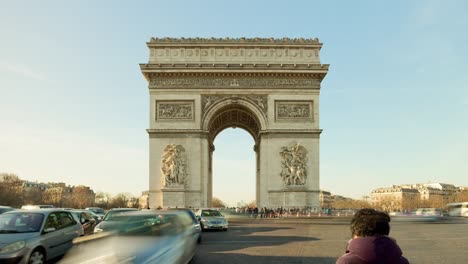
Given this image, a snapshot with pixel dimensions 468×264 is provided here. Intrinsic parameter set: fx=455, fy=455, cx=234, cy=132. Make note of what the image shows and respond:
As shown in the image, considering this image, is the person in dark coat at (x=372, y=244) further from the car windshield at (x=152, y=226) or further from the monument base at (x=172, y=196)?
the monument base at (x=172, y=196)

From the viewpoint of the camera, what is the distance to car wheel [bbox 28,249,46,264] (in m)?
8.76

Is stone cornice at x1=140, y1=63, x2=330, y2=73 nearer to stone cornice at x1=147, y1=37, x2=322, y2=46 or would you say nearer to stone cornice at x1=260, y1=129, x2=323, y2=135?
stone cornice at x1=147, y1=37, x2=322, y2=46

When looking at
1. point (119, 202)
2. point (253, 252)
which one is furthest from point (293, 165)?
point (119, 202)

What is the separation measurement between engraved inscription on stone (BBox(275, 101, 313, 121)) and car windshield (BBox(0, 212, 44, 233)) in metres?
29.6

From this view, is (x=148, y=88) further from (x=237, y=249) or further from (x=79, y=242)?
(x=79, y=242)

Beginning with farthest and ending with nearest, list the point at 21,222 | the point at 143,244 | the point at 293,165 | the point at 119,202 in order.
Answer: the point at 119,202 → the point at 293,165 → the point at 21,222 → the point at 143,244

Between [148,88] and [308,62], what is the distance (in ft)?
44.9

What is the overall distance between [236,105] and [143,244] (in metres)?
32.8

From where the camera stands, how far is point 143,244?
621 centimetres

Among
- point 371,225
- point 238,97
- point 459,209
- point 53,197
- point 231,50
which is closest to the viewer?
point 371,225

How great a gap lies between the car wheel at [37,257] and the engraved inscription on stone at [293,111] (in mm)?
30225

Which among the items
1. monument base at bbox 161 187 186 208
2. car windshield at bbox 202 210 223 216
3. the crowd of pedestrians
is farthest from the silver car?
the crowd of pedestrians

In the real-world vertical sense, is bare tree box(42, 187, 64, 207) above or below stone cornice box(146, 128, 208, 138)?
below

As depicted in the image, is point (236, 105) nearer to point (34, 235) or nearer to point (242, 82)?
point (242, 82)
